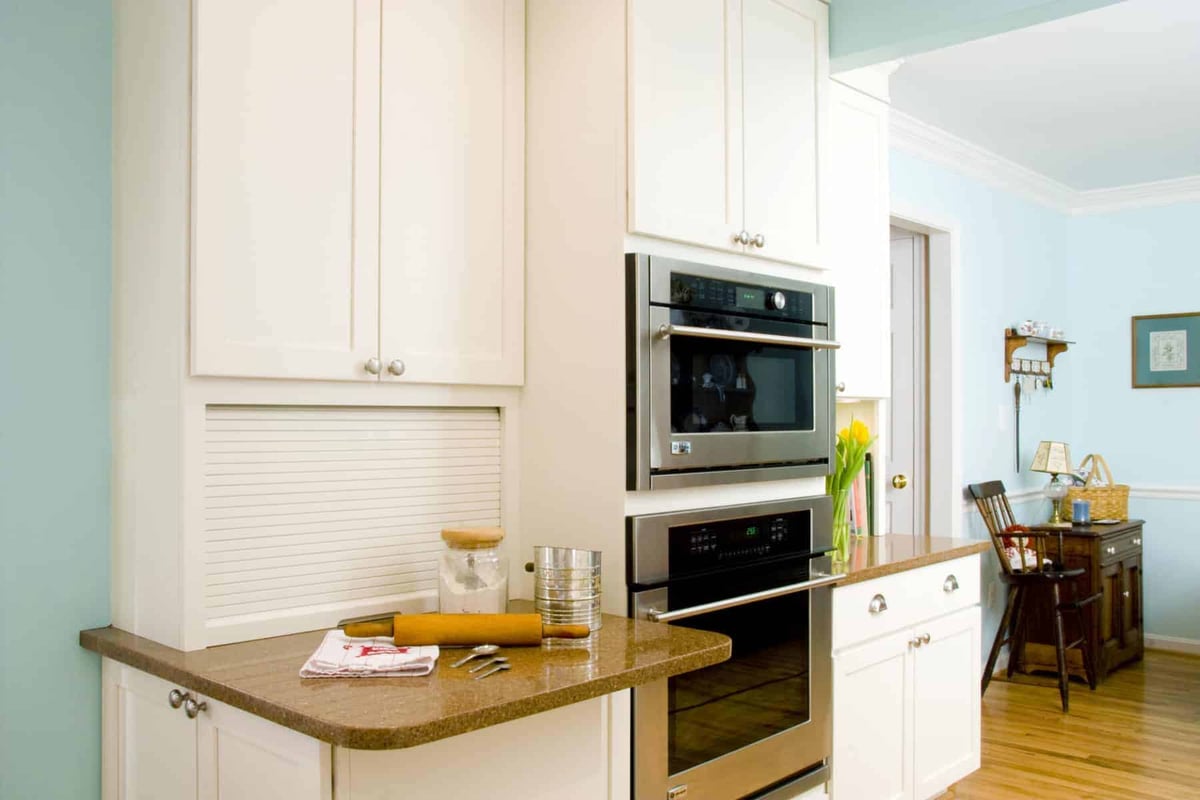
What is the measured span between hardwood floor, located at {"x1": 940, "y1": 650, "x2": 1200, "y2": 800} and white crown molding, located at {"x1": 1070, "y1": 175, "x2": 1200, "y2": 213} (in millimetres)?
2563

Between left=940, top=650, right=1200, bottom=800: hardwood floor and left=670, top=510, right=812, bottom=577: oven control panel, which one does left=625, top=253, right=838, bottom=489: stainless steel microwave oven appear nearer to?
left=670, top=510, right=812, bottom=577: oven control panel

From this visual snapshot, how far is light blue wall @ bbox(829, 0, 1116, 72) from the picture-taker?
248cm

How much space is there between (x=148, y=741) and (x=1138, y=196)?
5783mm

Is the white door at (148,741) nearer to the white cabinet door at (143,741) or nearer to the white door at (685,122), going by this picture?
the white cabinet door at (143,741)

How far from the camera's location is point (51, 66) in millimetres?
1917

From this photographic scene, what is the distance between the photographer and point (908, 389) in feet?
15.9

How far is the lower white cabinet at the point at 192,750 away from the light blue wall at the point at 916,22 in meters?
2.19

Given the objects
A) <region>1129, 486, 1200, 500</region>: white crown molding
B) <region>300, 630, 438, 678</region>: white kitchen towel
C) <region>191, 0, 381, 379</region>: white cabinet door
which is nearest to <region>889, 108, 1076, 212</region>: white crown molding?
<region>1129, 486, 1200, 500</region>: white crown molding

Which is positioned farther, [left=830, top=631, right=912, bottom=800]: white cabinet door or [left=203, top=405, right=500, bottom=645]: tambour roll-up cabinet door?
[left=830, top=631, right=912, bottom=800]: white cabinet door

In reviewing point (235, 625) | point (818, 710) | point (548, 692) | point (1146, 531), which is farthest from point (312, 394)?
point (1146, 531)

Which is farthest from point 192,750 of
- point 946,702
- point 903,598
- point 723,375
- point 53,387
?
point 946,702

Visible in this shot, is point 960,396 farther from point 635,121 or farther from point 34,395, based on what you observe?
point 34,395

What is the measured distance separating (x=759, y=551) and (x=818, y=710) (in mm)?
484

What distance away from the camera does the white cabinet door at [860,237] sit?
3.09m
